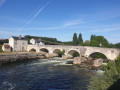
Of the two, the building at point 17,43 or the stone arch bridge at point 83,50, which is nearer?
the stone arch bridge at point 83,50

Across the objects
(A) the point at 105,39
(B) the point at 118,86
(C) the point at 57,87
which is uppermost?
(A) the point at 105,39

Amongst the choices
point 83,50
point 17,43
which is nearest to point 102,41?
point 83,50

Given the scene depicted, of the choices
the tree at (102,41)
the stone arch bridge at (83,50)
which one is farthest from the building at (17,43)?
the tree at (102,41)

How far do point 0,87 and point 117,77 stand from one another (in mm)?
15042

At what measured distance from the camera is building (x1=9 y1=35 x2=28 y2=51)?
187 feet

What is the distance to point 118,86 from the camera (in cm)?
963

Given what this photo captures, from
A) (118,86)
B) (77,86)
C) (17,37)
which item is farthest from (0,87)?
(17,37)

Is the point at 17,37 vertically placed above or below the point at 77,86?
above

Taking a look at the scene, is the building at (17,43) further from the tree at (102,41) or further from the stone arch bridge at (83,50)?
the tree at (102,41)

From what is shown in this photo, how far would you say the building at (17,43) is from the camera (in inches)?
2245

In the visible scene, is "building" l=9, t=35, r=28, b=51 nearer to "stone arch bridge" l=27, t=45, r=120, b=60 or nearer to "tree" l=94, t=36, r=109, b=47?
"stone arch bridge" l=27, t=45, r=120, b=60

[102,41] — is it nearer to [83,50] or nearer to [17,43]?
[83,50]

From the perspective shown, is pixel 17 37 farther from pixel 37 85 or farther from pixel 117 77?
pixel 117 77

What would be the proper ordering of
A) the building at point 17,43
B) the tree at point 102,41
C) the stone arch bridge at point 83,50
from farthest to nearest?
the tree at point 102,41 → the building at point 17,43 → the stone arch bridge at point 83,50
